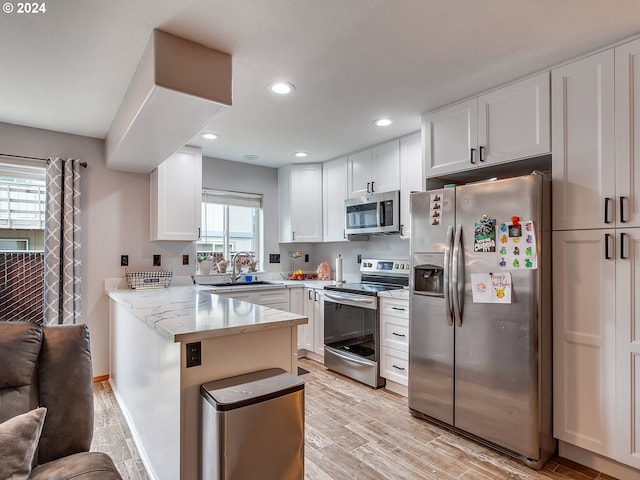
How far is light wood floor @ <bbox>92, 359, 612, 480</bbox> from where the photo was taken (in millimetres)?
1992

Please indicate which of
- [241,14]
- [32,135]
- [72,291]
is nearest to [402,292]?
[241,14]

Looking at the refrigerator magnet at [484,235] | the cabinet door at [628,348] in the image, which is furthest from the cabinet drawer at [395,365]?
the cabinet door at [628,348]

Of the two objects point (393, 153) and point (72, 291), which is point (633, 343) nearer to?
point (393, 153)

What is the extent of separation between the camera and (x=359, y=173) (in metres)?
3.90

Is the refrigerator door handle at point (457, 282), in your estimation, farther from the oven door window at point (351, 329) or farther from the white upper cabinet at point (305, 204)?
the white upper cabinet at point (305, 204)

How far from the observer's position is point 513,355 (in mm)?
2100

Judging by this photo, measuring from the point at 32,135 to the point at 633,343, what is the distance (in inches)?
182

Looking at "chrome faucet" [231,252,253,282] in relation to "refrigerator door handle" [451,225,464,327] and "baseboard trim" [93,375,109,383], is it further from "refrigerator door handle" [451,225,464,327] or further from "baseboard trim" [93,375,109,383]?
"refrigerator door handle" [451,225,464,327]

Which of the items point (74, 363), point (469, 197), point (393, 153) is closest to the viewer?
point (74, 363)

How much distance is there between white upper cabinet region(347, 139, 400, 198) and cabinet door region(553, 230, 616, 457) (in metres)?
1.68

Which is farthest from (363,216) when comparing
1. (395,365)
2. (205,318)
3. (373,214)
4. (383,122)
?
(205,318)

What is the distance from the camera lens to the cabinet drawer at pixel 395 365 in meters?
3.02

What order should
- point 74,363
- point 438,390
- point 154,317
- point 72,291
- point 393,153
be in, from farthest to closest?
1. point 393,153
2. point 72,291
3. point 438,390
4. point 154,317
5. point 74,363

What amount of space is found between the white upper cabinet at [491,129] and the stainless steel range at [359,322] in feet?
4.16
